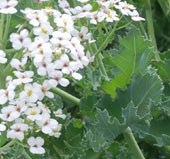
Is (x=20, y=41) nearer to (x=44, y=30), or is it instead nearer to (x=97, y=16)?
(x=44, y=30)

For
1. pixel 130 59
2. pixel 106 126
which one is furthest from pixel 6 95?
pixel 130 59

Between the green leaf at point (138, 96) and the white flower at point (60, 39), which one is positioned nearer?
the white flower at point (60, 39)

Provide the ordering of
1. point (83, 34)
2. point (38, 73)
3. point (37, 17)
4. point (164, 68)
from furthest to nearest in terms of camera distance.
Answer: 1. point (164, 68)
2. point (83, 34)
3. point (37, 17)
4. point (38, 73)

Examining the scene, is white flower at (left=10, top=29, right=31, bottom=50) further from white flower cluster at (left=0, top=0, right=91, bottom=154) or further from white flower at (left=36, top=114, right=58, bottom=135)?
white flower at (left=36, top=114, right=58, bottom=135)

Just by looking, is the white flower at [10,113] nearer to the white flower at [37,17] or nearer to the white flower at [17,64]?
Answer: the white flower at [17,64]

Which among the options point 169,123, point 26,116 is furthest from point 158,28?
point 26,116

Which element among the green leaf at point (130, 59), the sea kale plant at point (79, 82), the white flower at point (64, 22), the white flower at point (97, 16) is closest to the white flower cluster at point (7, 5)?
the sea kale plant at point (79, 82)

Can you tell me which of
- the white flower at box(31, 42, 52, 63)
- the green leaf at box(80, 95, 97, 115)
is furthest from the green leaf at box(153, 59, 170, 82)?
the white flower at box(31, 42, 52, 63)
